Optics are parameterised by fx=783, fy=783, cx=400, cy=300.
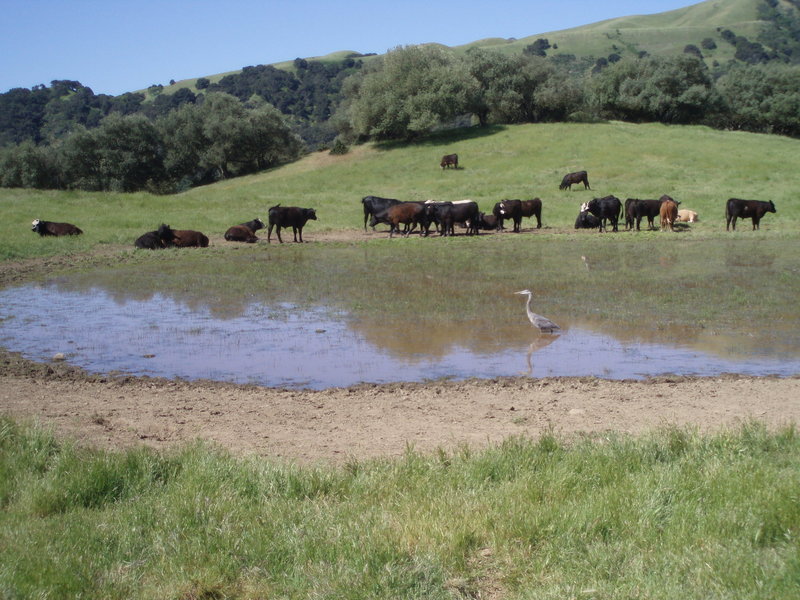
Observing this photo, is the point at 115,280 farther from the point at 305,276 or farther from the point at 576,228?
the point at 576,228

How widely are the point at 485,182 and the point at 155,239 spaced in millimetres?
22562

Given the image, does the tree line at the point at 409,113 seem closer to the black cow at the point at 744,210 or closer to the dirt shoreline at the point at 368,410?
the black cow at the point at 744,210

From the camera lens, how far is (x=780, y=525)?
14.6 ft

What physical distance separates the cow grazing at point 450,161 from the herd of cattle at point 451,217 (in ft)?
65.6

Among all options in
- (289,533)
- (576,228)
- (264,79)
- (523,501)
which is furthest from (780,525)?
(264,79)

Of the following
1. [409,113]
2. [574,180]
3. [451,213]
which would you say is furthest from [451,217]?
[409,113]

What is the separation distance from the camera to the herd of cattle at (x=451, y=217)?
89.5 feet

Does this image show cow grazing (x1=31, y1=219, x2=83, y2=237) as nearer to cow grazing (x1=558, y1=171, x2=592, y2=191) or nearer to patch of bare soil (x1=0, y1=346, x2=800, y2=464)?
patch of bare soil (x1=0, y1=346, x2=800, y2=464)

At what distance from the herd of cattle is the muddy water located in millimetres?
12473

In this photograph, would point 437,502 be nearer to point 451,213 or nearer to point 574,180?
point 451,213

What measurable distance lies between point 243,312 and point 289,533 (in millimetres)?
10557

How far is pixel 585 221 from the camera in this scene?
1193 inches

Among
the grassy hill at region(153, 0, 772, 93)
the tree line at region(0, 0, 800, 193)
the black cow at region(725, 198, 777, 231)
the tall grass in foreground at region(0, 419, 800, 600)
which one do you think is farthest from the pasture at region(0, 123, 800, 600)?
the grassy hill at region(153, 0, 772, 93)

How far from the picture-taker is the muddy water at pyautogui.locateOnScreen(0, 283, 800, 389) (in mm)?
10375
